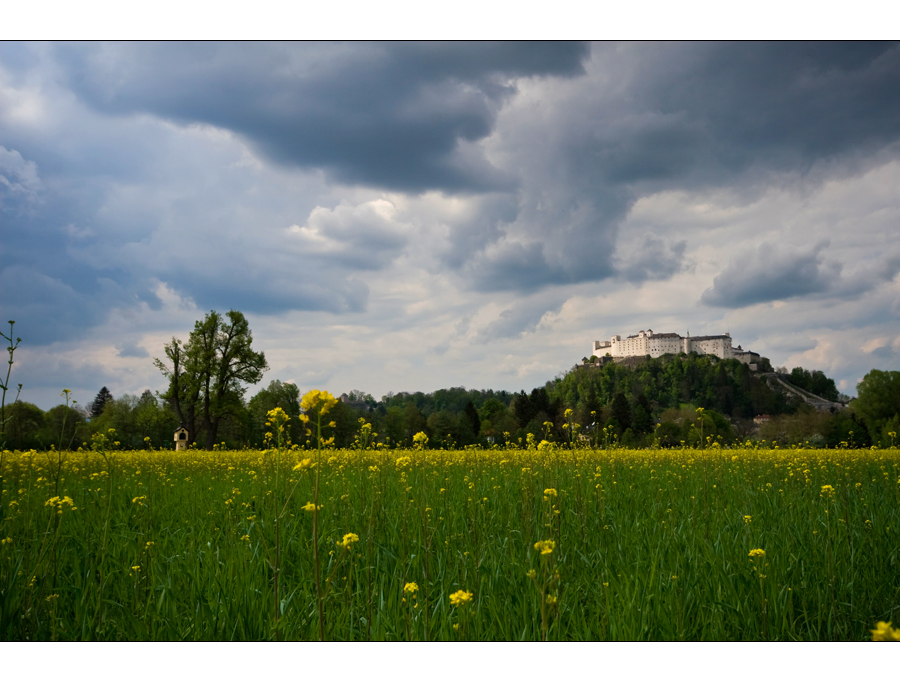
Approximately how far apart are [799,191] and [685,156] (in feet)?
3.07

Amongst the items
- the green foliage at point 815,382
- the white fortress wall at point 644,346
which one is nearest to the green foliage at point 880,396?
the green foliage at point 815,382

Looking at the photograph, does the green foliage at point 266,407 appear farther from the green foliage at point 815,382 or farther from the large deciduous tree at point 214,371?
the green foliage at point 815,382

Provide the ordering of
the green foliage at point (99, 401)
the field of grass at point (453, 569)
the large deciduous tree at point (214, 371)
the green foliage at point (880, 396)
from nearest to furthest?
the field of grass at point (453, 569) < the green foliage at point (99, 401) < the green foliage at point (880, 396) < the large deciduous tree at point (214, 371)

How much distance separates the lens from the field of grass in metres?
2.28

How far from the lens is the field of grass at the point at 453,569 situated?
2279mm

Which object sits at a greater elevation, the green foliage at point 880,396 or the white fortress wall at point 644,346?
the white fortress wall at point 644,346

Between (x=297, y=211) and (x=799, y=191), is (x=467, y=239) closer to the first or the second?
(x=297, y=211)

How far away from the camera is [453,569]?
113 inches

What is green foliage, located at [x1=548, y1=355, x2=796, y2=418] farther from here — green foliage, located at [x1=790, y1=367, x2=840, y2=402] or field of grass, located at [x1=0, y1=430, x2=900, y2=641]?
field of grass, located at [x1=0, y1=430, x2=900, y2=641]

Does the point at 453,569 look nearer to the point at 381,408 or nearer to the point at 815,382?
the point at 381,408

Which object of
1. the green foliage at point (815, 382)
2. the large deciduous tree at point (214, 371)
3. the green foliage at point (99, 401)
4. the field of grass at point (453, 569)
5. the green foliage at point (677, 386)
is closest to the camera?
the field of grass at point (453, 569)

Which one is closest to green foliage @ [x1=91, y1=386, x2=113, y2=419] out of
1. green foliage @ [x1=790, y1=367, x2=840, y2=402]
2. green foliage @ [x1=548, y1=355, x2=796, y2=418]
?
green foliage @ [x1=790, y1=367, x2=840, y2=402]
